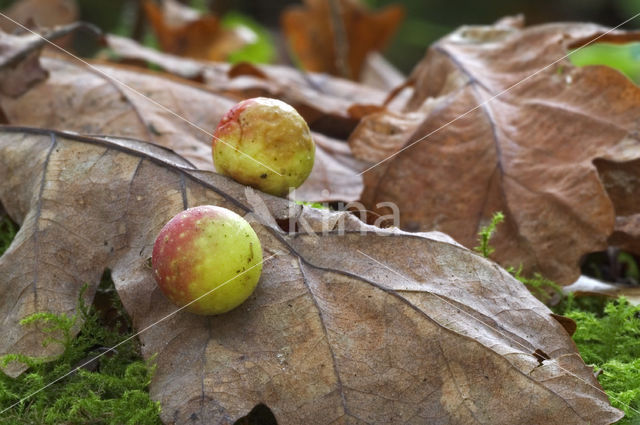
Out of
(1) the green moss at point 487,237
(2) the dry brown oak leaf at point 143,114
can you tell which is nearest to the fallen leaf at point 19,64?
(2) the dry brown oak leaf at point 143,114

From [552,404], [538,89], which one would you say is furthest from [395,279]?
[538,89]

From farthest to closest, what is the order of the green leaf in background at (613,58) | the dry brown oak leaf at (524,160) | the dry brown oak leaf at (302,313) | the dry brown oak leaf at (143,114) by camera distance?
the green leaf in background at (613,58)
the dry brown oak leaf at (143,114)
the dry brown oak leaf at (524,160)
the dry brown oak leaf at (302,313)

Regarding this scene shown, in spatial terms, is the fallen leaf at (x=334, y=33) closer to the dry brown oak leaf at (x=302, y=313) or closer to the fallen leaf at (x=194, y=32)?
the fallen leaf at (x=194, y=32)

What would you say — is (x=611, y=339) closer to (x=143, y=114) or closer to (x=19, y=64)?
(x=143, y=114)

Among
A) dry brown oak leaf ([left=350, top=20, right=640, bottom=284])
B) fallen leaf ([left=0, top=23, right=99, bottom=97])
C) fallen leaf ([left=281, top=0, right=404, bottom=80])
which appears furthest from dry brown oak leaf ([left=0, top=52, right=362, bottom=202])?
fallen leaf ([left=281, top=0, right=404, bottom=80])

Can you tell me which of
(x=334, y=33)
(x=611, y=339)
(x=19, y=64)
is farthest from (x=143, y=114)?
(x=334, y=33)

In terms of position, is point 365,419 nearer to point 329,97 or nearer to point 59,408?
point 59,408
